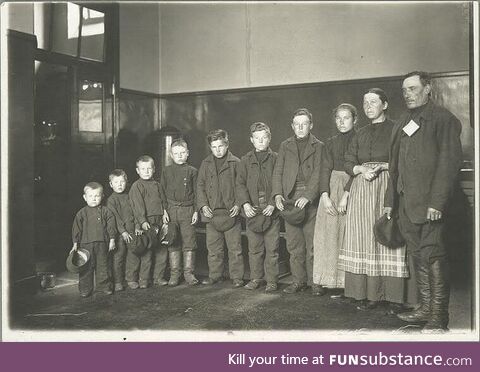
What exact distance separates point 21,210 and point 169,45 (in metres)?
3.21

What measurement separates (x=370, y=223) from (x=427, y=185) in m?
0.52

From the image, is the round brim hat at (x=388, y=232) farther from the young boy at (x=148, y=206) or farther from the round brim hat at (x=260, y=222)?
the young boy at (x=148, y=206)

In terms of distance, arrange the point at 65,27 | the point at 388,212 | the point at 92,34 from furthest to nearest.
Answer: the point at 92,34 < the point at 65,27 < the point at 388,212

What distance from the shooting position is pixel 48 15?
439 centimetres

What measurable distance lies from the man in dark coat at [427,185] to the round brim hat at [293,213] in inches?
32.2

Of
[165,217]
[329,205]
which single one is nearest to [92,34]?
[165,217]

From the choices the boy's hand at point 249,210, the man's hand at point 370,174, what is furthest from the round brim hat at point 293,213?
the man's hand at point 370,174

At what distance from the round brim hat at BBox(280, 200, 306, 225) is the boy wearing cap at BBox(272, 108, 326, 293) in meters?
0.02

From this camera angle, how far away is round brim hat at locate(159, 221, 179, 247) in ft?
12.8

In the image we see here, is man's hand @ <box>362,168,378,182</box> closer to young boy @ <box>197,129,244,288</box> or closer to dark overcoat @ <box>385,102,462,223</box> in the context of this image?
dark overcoat @ <box>385,102,462,223</box>

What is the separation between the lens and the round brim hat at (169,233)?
3.91 meters

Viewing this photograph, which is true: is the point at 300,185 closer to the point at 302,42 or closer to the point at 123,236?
the point at 123,236

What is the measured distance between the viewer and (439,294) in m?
2.77

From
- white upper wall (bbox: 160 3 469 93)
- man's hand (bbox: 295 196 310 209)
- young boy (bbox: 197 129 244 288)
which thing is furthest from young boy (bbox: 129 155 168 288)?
white upper wall (bbox: 160 3 469 93)
